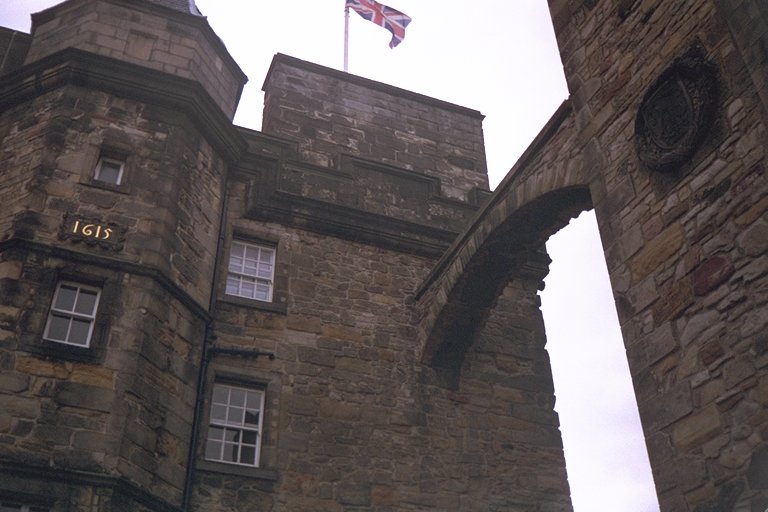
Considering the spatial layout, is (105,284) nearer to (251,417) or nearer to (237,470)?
(251,417)

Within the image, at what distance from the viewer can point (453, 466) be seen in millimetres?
10375

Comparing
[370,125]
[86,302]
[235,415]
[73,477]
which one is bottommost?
[73,477]

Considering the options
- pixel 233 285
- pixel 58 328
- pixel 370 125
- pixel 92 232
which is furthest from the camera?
pixel 370 125

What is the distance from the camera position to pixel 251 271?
36.3ft

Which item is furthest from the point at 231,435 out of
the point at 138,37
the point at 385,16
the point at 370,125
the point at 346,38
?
the point at 385,16

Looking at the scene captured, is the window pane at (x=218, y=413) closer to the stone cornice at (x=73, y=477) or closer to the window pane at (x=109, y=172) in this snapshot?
the stone cornice at (x=73, y=477)

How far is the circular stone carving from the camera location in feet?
20.3

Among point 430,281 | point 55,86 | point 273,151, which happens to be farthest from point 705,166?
point 55,86

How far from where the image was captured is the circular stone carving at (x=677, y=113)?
6184 mm

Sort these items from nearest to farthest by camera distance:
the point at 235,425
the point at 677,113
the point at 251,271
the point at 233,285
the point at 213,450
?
the point at 677,113 < the point at 213,450 < the point at 235,425 < the point at 233,285 < the point at 251,271

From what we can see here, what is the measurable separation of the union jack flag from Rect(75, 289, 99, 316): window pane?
1106 centimetres

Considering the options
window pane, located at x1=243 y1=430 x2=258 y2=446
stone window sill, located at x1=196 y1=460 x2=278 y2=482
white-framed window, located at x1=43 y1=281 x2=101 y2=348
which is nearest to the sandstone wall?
stone window sill, located at x1=196 y1=460 x2=278 y2=482

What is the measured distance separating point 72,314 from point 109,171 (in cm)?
225

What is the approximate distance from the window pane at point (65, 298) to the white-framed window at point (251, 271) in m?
2.40
